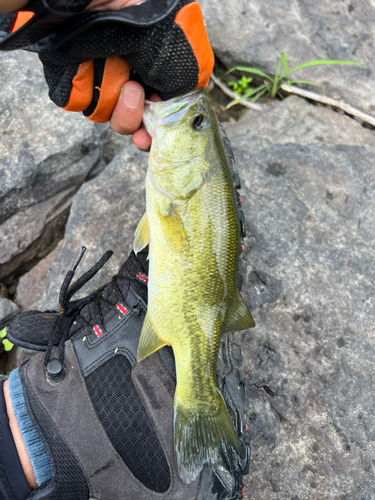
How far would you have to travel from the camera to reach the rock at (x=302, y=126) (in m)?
3.70

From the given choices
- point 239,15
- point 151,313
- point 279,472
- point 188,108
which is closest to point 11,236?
point 151,313

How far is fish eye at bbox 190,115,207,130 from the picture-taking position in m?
2.17

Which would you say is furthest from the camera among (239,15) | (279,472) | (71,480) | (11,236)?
(239,15)

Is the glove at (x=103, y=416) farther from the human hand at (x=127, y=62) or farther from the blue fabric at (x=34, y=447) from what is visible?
the human hand at (x=127, y=62)

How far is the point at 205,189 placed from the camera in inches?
86.1

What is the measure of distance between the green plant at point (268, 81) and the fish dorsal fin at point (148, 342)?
3.11 meters

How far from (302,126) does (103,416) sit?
3142mm

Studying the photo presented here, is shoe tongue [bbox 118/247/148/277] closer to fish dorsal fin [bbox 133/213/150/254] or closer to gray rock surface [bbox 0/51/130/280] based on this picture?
fish dorsal fin [bbox 133/213/150/254]

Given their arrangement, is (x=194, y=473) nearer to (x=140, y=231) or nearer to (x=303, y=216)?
(x=140, y=231)

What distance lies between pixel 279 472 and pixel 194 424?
0.76 m

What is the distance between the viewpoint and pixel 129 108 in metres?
2.02

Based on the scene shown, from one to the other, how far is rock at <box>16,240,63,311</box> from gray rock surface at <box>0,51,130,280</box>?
150 millimetres

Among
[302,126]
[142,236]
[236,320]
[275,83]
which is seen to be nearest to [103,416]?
[236,320]

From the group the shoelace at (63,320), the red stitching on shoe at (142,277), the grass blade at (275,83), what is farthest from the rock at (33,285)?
the grass blade at (275,83)
